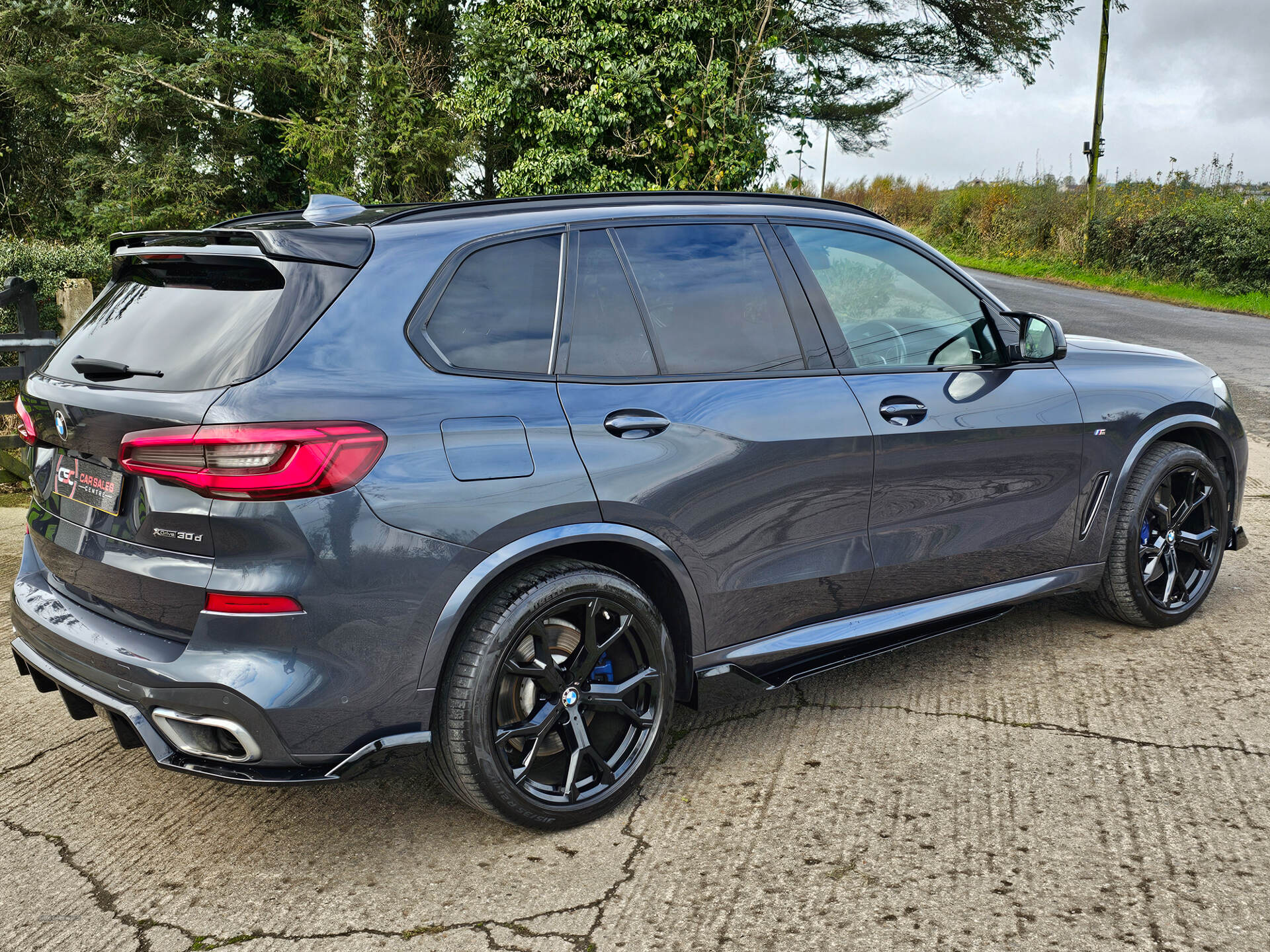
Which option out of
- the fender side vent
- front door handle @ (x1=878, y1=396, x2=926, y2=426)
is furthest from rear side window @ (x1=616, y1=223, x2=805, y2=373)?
the fender side vent

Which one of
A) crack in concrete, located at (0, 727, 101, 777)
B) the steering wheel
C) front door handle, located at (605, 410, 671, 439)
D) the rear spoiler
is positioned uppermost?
the rear spoiler

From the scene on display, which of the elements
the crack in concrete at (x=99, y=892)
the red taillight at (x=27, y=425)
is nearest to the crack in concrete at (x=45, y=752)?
the crack in concrete at (x=99, y=892)

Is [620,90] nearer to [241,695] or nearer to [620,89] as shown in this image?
[620,89]

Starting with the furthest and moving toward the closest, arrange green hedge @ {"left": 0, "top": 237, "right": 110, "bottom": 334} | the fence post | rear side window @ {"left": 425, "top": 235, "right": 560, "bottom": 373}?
1. green hedge @ {"left": 0, "top": 237, "right": 110, "bottom": 334}
2. the fence post
3. rear side window @ {"left": 425, "top": 235, "right": 560, "bottom": 373}

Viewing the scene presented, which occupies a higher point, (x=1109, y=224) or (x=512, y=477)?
(x=1109, y=224)

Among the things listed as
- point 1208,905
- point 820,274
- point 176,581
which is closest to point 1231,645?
point 1208,905

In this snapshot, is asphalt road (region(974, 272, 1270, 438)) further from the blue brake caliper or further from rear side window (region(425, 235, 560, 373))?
rear side window (region(425, 235, 560, 373))

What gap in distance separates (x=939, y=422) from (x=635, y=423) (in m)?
1.27

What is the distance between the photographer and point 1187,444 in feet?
15.8

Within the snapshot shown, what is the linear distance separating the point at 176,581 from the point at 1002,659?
10.5 feet

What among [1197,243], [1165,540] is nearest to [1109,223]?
[1197,243]

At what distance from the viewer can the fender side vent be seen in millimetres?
4355

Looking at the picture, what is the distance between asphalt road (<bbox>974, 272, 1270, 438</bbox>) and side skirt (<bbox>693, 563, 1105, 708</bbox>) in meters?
6.30

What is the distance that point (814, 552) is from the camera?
3564 mm
